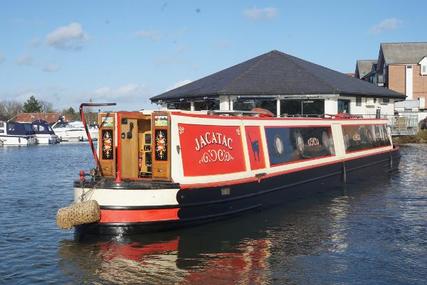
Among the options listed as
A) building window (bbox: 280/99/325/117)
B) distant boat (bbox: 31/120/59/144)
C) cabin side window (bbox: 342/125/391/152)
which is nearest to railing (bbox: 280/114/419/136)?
building window (bbox: 280/99/325/117)

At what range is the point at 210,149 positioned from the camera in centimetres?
1138

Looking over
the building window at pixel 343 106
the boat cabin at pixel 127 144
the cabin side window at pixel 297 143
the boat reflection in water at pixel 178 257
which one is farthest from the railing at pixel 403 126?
the boat reflection in water at pixel 178 257

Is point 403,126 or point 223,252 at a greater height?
point 403,126

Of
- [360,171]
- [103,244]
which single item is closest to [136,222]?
[103,244]

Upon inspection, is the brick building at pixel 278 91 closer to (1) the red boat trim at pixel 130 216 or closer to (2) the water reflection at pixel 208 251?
(2) the water reflection at pixel 208 251

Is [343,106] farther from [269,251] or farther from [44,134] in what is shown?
[44,134]

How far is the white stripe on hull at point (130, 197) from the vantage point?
9.71 meters

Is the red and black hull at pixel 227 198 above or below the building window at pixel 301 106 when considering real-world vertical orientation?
below

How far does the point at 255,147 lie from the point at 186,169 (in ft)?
8.88

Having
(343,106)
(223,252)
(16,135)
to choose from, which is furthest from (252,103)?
(16,135)

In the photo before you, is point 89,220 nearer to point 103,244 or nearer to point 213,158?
point 103,244

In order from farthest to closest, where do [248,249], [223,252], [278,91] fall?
[278,91]
[248,249]
[223,252]

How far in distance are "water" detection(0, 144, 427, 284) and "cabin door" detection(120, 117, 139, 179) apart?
1.65m

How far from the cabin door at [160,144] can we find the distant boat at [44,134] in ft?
160
